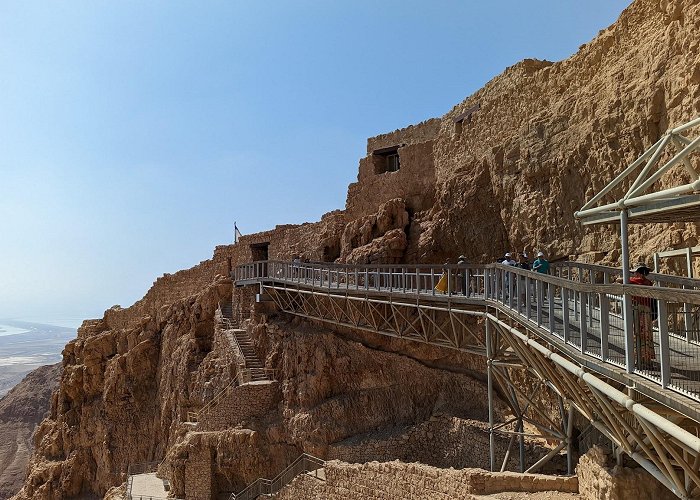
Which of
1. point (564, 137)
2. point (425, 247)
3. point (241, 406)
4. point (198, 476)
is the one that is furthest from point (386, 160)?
point (198, 476)

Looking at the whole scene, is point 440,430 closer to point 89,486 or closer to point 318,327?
point 318,327

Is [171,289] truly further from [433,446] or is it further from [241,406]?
[433,446]

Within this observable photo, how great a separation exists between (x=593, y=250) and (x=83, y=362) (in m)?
27.3

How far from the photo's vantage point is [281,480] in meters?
16.7

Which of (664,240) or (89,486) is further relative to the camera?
(89,486)

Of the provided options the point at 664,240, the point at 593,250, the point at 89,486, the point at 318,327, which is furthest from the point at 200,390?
the point at 664,240

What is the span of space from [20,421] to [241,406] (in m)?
44.3

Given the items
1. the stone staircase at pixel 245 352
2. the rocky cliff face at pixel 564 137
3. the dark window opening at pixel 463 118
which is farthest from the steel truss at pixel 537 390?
the dark window opening at pixel 463 118

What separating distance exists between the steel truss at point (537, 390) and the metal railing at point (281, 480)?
3791 mm

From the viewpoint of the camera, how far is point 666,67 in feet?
39.0

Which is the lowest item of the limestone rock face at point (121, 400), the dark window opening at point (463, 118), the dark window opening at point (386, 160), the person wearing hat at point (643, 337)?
the limestone rock face at point (121, 400)

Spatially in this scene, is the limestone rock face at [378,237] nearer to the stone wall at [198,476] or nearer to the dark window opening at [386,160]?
the dark window opening at [386,160]

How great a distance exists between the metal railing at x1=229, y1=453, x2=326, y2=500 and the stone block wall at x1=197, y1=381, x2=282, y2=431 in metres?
2.14

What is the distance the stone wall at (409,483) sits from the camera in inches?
412
